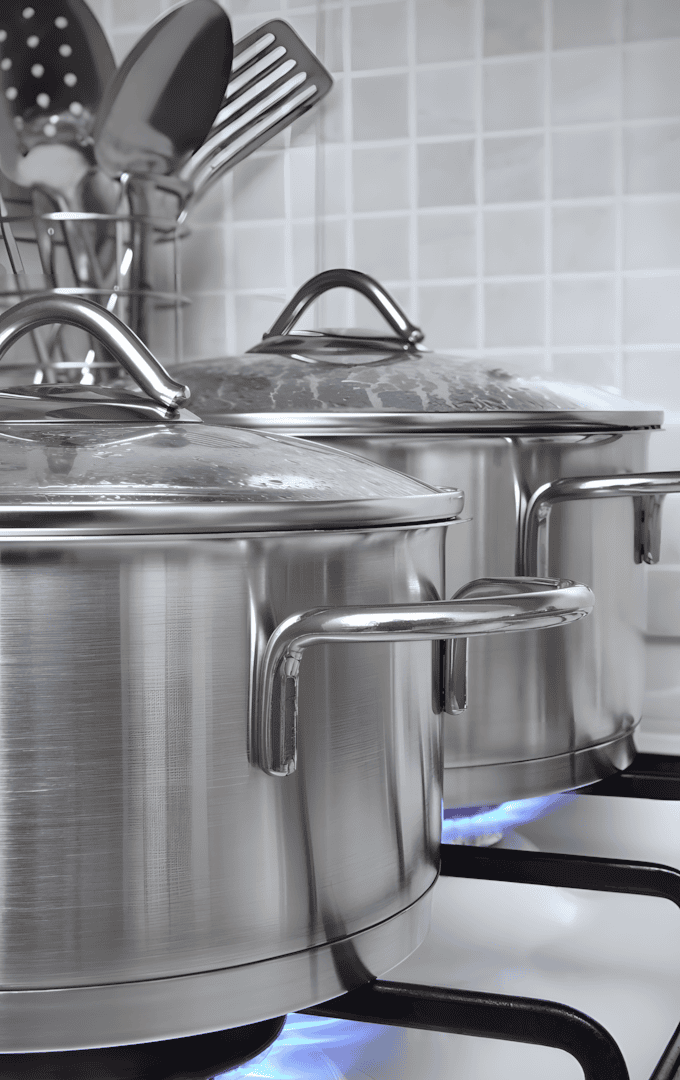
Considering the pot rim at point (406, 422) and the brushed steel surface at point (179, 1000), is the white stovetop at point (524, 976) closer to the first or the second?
the brushed steel surface at point (179, 1000)

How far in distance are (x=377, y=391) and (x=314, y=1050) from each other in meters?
0.37

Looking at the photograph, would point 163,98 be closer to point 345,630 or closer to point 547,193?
point 547,193

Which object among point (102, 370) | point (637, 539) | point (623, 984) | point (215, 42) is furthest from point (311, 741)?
point (215, 42)

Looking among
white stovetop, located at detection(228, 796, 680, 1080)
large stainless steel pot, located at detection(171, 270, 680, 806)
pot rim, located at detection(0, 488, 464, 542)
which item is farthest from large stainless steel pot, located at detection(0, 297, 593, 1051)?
large stainless steel pot, located at detection(171, 270, 680, 806)

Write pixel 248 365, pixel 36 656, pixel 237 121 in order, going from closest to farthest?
1. pixel 36 656
2. pixel 248 365
3. pixel 237 121

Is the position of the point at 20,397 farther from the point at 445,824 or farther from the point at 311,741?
the point at 445,824

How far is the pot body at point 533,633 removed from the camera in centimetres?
70

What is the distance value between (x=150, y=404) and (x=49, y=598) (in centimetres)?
15

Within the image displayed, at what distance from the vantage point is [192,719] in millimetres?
428

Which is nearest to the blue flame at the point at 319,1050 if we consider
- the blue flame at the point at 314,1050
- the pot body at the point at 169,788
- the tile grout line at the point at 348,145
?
the blue flame at the point at 314,1050

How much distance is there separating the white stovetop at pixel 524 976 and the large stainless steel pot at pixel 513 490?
8cm

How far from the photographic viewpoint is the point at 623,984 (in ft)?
2.12

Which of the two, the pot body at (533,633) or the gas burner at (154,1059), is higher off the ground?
the pot body at (533,633)

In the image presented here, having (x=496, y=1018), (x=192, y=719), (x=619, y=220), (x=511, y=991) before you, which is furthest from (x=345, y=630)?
(x=619, y=220)
